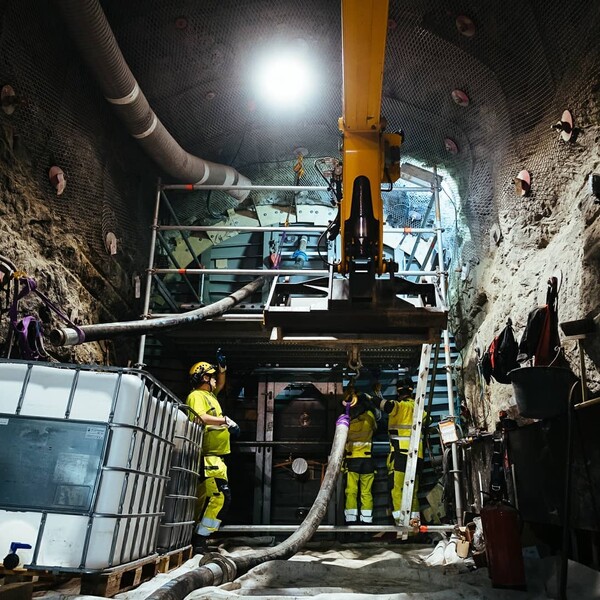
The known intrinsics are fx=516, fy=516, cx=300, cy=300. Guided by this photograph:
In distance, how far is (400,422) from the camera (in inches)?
270

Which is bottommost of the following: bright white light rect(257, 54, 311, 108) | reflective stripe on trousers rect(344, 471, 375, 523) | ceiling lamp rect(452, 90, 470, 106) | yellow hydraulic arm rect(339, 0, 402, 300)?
reflective stripe on trousers rect(344, 471, 375, 523)

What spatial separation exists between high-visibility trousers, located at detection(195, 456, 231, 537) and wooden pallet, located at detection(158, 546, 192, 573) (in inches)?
16.6

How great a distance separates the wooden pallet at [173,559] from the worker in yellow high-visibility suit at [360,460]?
Result: 2413mm

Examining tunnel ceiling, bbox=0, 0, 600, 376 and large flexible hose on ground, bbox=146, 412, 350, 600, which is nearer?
large flexible hose on ground, bbox=146, 412, 350, 600

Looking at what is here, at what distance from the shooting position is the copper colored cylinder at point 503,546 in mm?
3215

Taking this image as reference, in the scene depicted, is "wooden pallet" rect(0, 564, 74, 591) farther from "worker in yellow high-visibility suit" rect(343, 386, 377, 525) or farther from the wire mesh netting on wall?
"worker in yellow high-visibility suit" rect(343, 386, 377, 525)

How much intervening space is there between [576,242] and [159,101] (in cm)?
503

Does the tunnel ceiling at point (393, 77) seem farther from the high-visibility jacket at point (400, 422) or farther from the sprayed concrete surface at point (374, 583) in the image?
the sprayed concrete surface at point (374, 583)

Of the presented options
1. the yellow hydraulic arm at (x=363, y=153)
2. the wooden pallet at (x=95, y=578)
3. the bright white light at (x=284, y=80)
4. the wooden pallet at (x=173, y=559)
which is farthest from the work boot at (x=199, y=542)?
the bright white light at (x=284, y=80)

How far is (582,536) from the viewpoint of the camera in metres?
3.36

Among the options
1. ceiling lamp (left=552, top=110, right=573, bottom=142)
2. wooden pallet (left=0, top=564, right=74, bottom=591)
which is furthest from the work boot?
ceiling lamp (left=552, top=110, right=573, bottom=142)

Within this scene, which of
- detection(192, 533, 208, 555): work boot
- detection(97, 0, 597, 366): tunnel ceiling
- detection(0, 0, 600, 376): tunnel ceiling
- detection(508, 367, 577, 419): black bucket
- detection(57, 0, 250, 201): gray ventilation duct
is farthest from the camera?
detection(192, 533, 208, 555): work boot

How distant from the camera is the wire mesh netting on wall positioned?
4375 millimetres

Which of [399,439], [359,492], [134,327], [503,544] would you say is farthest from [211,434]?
[503,544]
